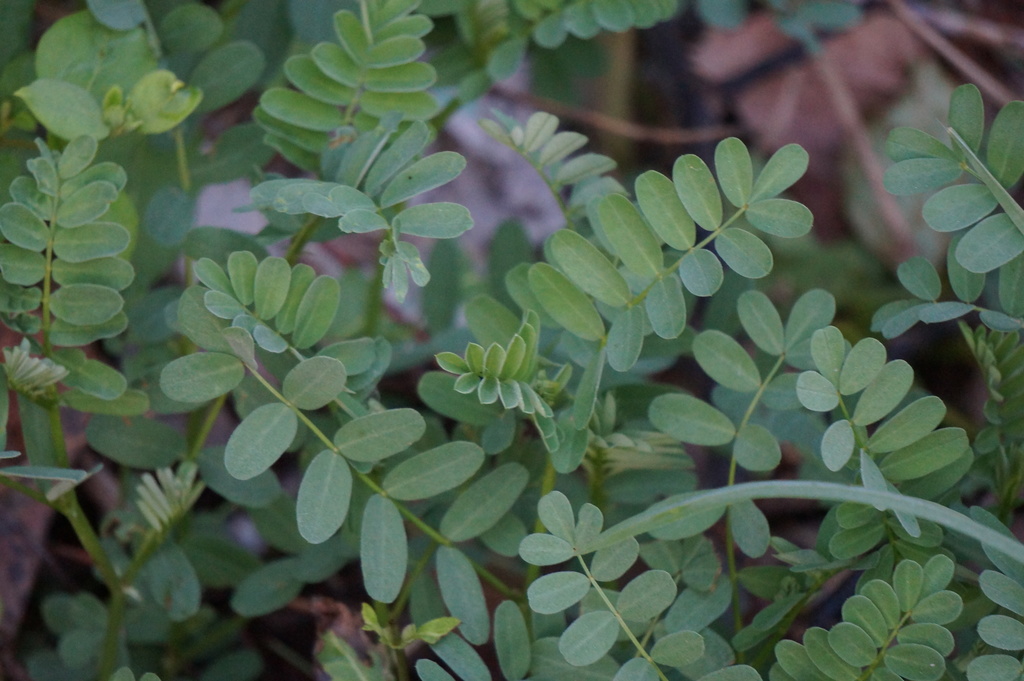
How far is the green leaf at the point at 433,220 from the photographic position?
811 millimetres

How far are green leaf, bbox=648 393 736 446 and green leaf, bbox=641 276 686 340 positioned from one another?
0.30 feet

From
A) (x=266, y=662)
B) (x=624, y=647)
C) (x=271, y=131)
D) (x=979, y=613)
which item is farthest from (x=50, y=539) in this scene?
(x=979, y=613)

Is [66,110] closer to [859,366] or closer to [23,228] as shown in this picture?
[23,228]

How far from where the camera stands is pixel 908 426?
0.79 metres

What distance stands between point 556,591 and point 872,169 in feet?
5.33

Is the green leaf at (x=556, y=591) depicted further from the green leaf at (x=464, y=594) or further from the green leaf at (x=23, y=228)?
the green leaf at (x=23, y=228)

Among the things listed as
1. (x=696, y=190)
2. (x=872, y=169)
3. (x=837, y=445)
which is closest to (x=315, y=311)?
(x=696, y=190)

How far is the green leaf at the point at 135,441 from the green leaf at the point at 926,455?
0.75m

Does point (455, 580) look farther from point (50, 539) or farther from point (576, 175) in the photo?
point (50, 539)

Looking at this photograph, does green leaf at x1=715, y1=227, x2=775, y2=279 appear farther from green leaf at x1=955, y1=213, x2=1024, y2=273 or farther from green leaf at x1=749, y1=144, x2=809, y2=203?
green leaf at x1=955, y1=213, x2=1024, y2=273

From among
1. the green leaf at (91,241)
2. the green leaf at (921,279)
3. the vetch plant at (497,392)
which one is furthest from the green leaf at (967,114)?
the green leaf at (91,241)

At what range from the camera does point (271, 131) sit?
3.22 feet

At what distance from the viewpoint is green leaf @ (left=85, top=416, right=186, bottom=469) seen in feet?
3.19

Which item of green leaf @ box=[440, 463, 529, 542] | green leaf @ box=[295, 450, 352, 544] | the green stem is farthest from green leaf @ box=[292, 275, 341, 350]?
the green stem
